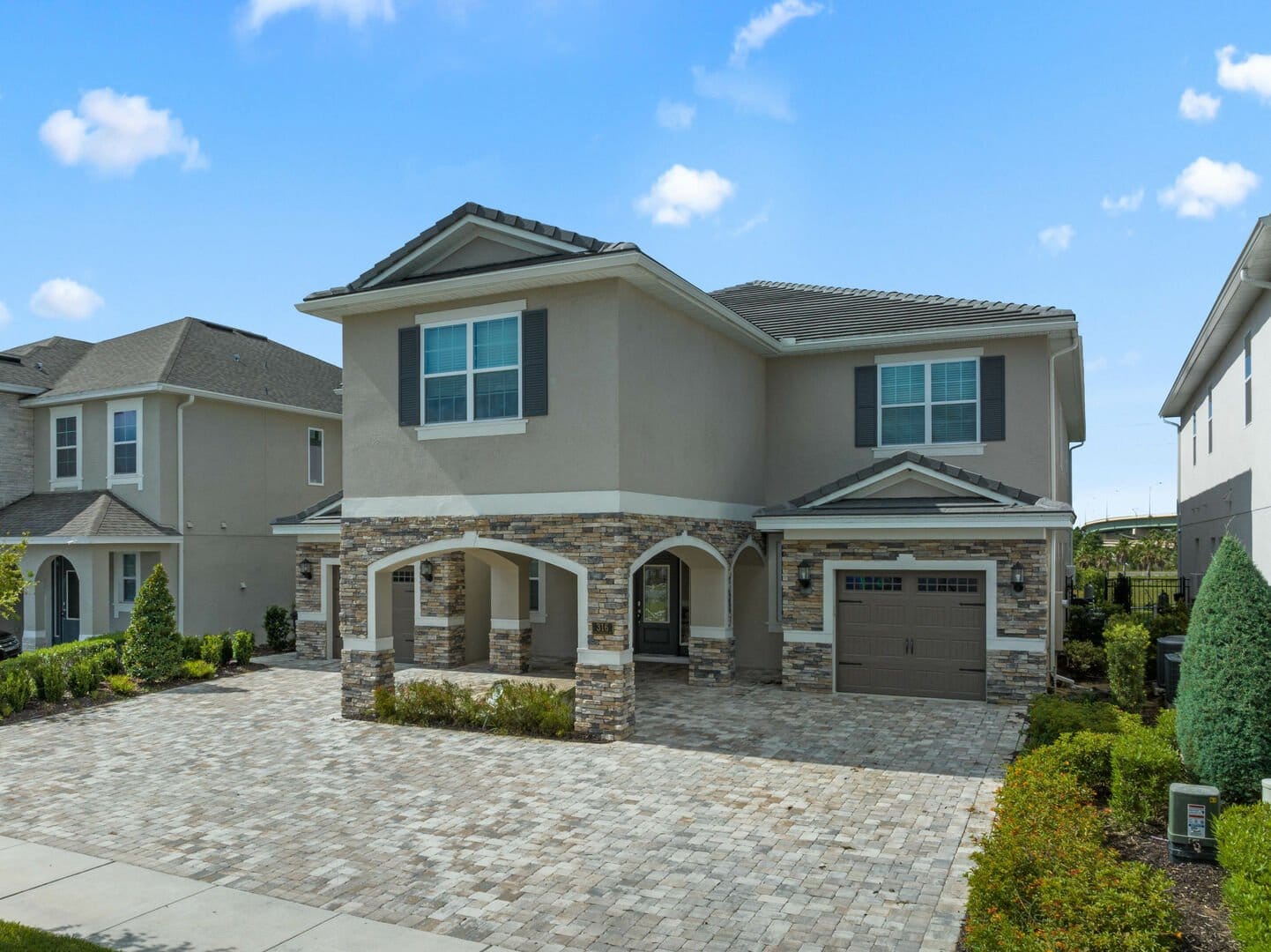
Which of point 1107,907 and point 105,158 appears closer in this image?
point 1107,907

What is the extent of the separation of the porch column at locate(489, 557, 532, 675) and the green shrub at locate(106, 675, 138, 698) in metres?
6.44

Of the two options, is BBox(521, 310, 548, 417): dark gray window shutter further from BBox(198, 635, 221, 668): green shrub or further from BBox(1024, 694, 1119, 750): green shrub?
BBox(198, 635, 221, 668): green shrub

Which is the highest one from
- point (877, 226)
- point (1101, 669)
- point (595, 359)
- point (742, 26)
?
point (742, 26)

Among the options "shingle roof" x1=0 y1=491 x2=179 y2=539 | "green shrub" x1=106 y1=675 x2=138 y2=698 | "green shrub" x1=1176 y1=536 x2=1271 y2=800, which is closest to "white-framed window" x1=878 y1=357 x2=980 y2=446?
"green shrub" x1=1176 y1=536 x2=1271 y2=800

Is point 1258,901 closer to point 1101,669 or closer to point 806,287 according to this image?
point 1101,669

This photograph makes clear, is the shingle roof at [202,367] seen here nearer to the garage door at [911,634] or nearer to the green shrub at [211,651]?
the green shrub at [211,651]

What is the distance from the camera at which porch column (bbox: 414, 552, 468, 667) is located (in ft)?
60.3

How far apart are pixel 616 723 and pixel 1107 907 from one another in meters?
7.55

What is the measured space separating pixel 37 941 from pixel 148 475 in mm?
16576

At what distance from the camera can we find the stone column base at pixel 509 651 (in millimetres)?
A: 17734

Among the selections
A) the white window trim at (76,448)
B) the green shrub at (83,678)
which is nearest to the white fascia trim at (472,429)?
the green shrub at (83,678)

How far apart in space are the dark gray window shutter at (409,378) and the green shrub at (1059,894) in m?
10.1

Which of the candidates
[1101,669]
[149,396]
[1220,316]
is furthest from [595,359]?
[149,396]

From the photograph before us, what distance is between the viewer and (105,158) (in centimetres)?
1409
